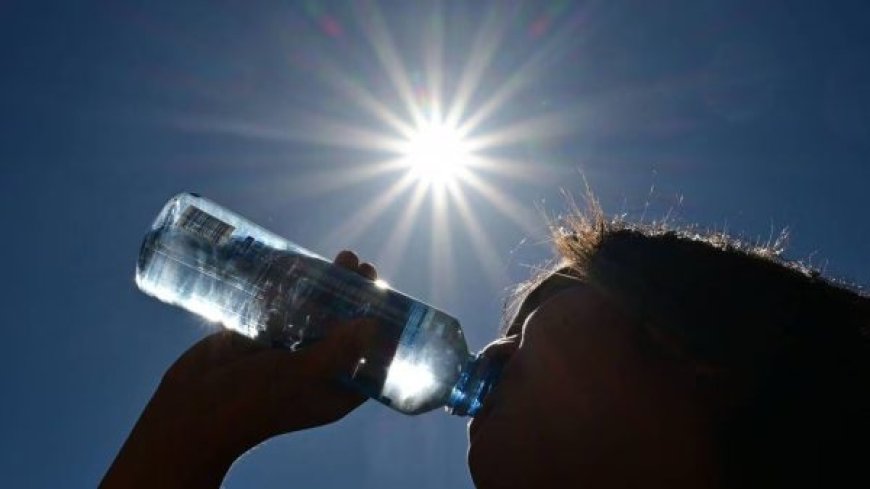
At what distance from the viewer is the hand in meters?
1.89

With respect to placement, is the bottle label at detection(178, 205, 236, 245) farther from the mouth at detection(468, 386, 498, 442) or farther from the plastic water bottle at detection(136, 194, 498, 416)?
the mouth at detection(468, 386, 498, 442)

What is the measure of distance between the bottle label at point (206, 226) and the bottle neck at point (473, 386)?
45.2 inches

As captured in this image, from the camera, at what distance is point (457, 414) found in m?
2.32

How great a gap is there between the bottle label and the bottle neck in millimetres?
1147

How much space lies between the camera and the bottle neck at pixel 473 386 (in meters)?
1.97

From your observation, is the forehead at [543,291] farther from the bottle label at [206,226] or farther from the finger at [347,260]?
the bottle label at [206,226]

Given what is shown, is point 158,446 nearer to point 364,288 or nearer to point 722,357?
point 364,288

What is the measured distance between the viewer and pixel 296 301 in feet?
8.36

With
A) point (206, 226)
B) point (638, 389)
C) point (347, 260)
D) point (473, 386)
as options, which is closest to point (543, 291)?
point (473, 386)

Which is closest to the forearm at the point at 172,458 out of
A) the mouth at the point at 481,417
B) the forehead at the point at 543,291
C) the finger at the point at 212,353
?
the finger at the point at 212,353

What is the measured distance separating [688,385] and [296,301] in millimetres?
1442

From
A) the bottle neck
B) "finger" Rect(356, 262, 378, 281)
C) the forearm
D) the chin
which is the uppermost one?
"finger" Rect(356, 262, 378, 281)

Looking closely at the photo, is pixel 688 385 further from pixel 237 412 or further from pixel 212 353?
pixel 212 353

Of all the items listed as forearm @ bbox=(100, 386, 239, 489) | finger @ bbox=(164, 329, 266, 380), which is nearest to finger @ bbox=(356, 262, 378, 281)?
finger @ bbox=(164, 329, 266, 380)
